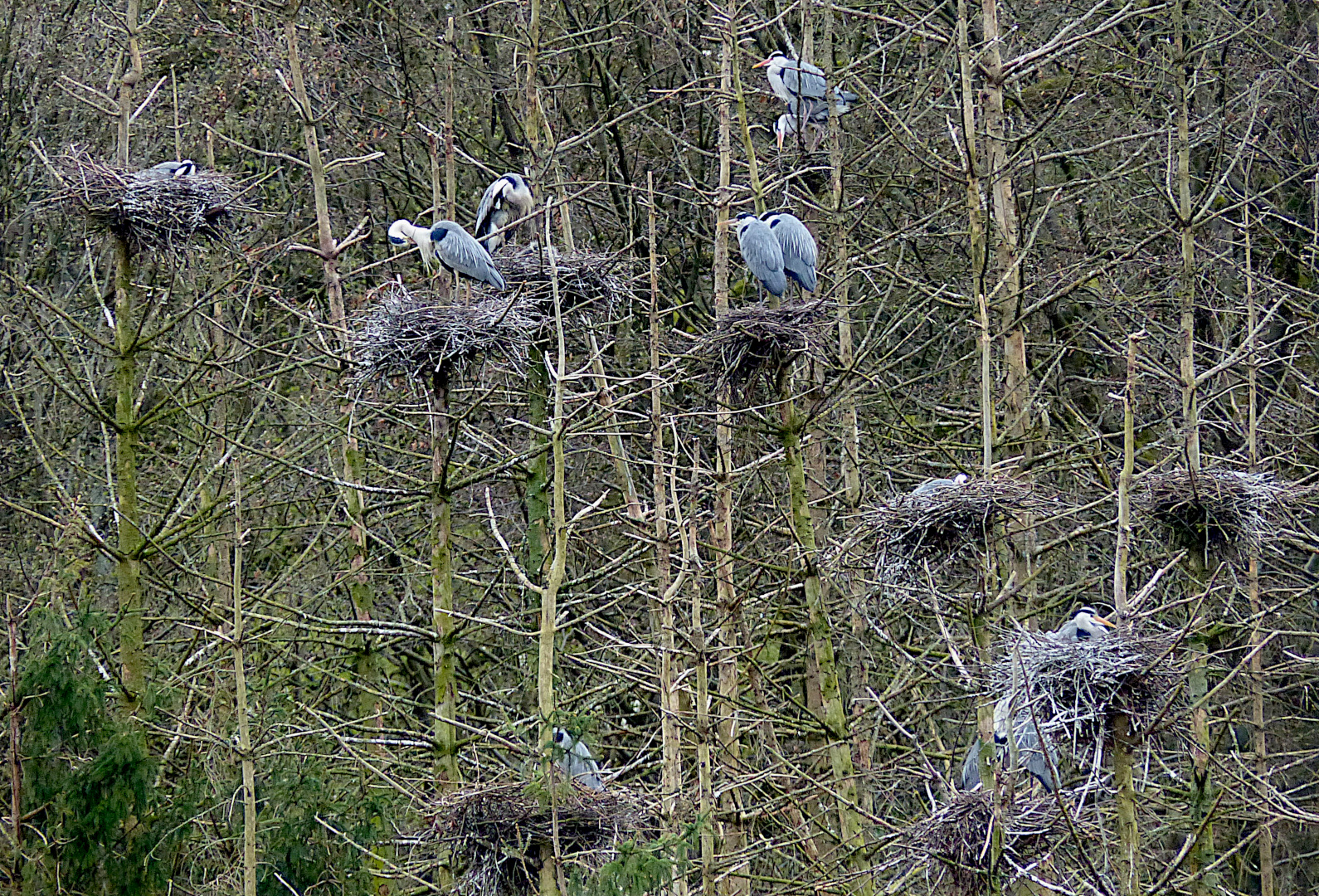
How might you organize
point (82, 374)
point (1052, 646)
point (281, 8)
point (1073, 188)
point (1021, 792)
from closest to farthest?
point (1052, 646)
point (1021, 792)
point (281, 8)
point (1073, 188)
point (82, 374)

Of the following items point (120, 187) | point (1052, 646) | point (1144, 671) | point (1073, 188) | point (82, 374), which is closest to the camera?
point (1144, 671)

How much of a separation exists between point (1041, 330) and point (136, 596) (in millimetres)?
7921

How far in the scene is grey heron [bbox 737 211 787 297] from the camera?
9.72 meters

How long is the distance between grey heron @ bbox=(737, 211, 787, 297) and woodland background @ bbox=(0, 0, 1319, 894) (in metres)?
0.22

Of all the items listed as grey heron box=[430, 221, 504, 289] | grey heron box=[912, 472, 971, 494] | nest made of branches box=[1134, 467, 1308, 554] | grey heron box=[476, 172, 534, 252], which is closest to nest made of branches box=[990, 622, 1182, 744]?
grey heron box=[912, 472, 971, 494]

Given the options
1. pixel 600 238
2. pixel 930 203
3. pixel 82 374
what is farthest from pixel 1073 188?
pixel 82 374

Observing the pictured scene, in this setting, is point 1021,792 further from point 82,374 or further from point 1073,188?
point 82,374

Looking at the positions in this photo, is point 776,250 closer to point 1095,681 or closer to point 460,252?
point 460,252

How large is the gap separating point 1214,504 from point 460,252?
169 inches

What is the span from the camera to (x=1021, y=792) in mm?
8211

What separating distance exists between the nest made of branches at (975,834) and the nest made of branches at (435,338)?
3135mm

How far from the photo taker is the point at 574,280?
982 centimetres

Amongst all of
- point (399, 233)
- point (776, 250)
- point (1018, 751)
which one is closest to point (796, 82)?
point (776, 250)

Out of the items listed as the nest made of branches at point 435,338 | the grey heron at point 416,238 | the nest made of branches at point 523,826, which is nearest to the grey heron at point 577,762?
the nest made of branches at point 523,826
